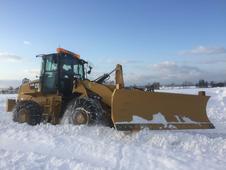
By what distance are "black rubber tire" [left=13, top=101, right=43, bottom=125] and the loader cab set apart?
0.70 meters

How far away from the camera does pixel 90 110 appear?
29.6 feet

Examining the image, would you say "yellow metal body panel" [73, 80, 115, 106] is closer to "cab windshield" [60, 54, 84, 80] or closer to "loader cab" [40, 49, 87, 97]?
"loader cab" [40, 49, 87, 97]

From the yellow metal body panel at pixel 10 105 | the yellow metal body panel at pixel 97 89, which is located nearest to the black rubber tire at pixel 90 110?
the yellow metal body panel at pixel 97 89

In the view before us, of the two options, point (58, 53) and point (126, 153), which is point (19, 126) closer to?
point (58, 53)

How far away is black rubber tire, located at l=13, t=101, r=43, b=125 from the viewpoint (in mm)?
10383

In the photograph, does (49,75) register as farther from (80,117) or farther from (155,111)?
(155,111)

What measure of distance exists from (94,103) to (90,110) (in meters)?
0.21

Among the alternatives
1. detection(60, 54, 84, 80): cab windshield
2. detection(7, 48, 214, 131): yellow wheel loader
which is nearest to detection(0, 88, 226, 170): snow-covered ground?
detection(7, 48, 214, 131): yellow wheel loader

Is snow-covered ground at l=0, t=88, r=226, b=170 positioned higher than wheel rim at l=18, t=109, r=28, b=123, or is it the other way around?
wheel rim at l=18, t=109, r=28, b=123

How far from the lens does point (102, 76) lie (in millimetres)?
10992

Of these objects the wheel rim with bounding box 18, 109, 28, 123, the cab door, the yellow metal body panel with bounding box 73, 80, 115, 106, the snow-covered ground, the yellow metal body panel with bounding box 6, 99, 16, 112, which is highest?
the cab door

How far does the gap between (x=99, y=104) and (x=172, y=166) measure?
154 inches

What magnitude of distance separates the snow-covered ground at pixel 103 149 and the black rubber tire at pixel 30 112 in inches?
53.6

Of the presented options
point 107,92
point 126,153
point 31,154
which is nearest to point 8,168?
point 31,154
